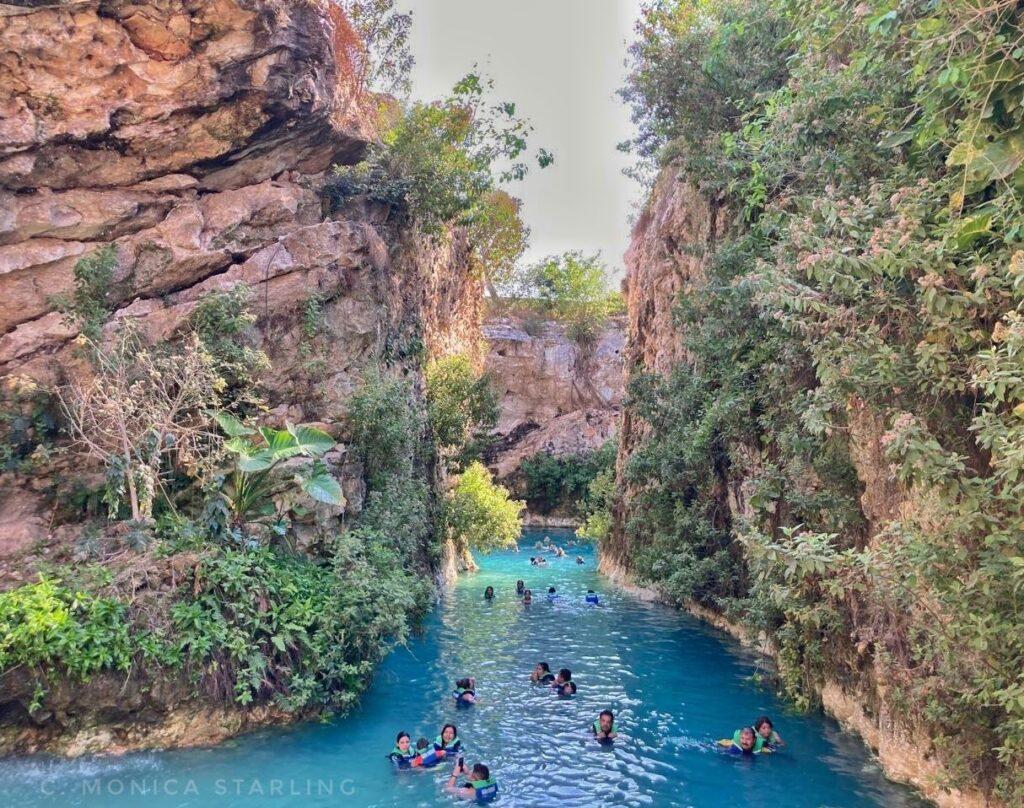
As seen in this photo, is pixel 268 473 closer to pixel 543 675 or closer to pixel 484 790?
pixel 543 675

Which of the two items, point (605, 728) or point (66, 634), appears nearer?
point (66, 634)

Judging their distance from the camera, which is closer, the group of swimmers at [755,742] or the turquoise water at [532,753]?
the turquoise water at [532,753]

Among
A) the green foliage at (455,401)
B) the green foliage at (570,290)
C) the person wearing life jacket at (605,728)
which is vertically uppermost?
the green foliage at (570,290)

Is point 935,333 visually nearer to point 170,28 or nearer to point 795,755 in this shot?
point 795,755

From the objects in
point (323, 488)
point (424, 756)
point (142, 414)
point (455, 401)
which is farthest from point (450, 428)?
point (424, 756)

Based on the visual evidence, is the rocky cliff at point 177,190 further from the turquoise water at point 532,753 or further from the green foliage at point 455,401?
the green foliage at point 455,401

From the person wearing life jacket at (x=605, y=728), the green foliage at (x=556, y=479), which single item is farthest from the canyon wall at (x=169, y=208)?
the green foliage at (x=556, y=479)

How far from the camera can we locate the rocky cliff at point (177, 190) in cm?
1411

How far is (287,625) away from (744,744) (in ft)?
23.0

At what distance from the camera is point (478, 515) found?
75.8 ft

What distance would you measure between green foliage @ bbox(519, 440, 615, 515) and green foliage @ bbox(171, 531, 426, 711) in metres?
32.5

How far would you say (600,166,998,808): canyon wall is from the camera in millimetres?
9031

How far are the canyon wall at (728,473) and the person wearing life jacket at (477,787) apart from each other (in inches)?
201

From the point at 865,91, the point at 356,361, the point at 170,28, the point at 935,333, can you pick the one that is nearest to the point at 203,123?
the point at 170,28
